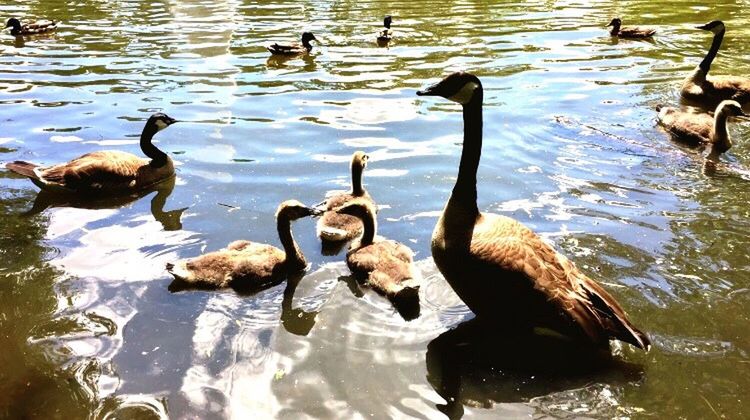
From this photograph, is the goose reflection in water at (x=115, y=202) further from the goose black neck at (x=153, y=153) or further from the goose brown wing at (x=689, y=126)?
the goose brown wing at (x=689, y=126)

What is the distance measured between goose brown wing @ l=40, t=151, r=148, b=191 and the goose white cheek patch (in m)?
5.10

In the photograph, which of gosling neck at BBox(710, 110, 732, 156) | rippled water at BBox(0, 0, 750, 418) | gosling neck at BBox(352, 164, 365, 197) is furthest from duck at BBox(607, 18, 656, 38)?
gosling neck at BBox(352, 164, 365, 197)

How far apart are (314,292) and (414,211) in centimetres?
213

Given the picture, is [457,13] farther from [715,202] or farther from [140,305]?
[140,305]

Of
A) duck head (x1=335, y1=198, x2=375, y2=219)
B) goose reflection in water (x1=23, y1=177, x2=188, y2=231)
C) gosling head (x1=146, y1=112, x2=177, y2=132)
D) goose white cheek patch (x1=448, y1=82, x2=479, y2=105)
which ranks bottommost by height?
goose reflection in water (x1=23, y1=177, x2=188, y2=231)

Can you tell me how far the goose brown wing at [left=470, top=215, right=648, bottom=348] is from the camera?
5176 millimetres

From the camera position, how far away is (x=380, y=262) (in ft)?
21.8

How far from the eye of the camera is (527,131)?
11008 mm

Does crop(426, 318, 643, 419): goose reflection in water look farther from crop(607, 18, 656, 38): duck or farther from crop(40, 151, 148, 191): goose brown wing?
crop(607, 18, 656, 38): duck

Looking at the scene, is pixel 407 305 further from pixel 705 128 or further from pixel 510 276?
pixel 705 128

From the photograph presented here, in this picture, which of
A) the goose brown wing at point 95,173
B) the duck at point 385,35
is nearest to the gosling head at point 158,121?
the goose brown wing at point 95,173

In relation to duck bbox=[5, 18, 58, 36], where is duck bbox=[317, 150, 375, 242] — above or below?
below

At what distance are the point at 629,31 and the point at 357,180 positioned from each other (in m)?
13.5

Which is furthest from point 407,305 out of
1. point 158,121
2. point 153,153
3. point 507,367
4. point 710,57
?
point 710,57
